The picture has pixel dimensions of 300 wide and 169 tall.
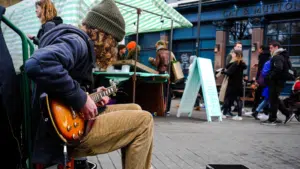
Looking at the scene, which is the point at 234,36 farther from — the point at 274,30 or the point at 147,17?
the point at 147,17

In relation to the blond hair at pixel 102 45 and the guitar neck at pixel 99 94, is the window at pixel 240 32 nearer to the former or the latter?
the guitar neck at pixel 99 94

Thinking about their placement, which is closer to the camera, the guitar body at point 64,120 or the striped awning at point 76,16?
the guitar body at point 64,120

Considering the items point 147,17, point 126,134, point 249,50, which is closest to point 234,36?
point 249,50

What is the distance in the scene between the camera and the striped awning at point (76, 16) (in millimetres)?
7148

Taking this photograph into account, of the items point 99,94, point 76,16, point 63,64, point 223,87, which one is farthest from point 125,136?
point 223,87

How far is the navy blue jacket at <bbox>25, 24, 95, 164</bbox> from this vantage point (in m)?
1.91

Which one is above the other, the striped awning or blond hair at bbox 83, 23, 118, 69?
the striped awning

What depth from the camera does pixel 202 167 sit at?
3.87 m

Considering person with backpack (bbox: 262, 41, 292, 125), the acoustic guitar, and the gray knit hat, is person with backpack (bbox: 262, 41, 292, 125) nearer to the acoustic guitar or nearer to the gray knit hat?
the gray knit hat

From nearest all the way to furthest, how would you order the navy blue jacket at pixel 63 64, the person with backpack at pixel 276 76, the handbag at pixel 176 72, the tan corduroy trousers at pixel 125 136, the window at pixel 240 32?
1. the navy blue jacket at pixel 63 64
2. the tan corduroy trousers at pixel 125 136
3. the person with backpack at pixel 276 76
4. the handbag at pixel 176 72
5. the window at pixel 240 32

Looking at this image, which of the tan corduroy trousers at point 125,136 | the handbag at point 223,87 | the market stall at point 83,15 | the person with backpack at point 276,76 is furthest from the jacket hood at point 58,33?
the handbag at point 223,87

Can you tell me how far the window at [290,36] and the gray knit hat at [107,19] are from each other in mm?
14785

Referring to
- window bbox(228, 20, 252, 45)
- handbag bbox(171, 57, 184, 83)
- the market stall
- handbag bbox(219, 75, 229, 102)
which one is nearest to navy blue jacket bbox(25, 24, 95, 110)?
the market stall

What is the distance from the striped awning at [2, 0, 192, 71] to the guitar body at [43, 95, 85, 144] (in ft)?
16.0
